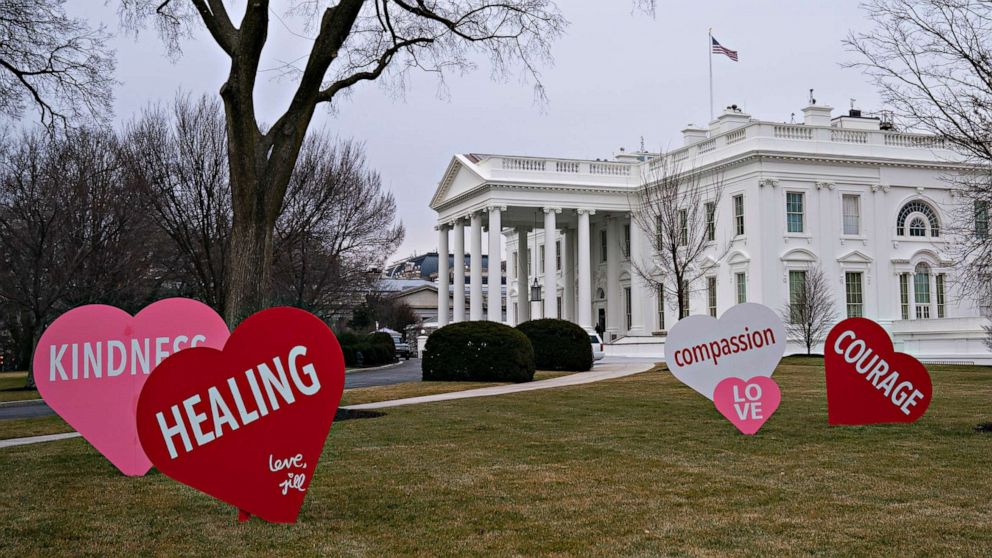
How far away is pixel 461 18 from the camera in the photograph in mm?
18375

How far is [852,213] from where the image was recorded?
152 ft

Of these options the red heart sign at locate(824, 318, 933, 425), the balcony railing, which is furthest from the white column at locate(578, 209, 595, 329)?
the red heart sign at locate(824, 318, 933, 425)

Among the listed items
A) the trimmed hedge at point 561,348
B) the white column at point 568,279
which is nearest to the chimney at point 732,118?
the white column at point 568,279

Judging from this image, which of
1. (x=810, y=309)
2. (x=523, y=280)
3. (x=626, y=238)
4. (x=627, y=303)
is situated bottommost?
(x=810, y=309)

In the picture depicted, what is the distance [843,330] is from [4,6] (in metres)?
14.9

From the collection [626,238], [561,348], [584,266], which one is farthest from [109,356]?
[626,238]

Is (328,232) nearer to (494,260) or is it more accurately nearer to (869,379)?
(494,260)

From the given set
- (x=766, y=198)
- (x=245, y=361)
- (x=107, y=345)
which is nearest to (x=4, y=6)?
(x=107, y=345)

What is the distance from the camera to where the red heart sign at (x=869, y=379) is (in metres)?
12.3

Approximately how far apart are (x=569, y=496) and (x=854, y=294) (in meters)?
41.2

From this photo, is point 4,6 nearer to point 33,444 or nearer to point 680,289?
point 33,444

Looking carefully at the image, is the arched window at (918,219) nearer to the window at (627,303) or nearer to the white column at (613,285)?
the window at (627,303)

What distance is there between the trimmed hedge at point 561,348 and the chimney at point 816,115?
21730 millimetres

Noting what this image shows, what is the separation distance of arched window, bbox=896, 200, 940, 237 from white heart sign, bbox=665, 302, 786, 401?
37776mm
